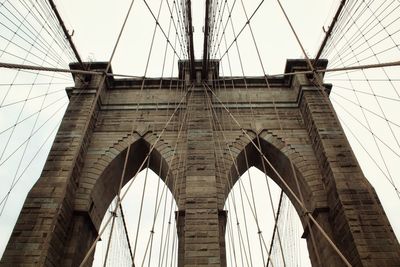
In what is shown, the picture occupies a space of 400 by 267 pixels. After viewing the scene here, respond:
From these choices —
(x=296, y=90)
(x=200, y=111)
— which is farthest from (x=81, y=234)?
(x=296, y=90)

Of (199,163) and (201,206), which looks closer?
(201,206)

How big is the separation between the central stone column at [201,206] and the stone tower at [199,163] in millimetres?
26

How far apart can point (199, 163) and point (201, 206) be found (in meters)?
1.32

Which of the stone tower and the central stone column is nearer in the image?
the central stone column

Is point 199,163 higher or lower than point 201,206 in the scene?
higher

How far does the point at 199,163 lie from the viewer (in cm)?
903

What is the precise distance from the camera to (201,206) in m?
8.12

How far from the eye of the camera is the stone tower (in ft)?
24.5

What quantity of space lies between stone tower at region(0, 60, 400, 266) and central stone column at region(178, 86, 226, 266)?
3cm

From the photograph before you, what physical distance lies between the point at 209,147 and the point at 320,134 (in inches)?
125

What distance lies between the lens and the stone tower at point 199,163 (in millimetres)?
7480

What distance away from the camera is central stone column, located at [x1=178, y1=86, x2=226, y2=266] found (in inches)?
287

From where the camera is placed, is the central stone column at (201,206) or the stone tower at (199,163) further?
the stone tower at (199,163)

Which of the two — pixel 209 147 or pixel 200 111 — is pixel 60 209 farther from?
pixel 200 111
